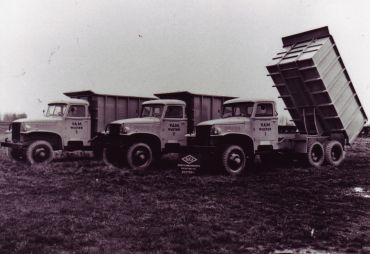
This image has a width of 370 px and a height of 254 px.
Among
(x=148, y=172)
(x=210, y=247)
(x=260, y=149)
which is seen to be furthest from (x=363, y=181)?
(x=210, y=247)

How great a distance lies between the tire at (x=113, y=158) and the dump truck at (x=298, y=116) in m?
2.08

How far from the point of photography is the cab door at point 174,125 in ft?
42.4

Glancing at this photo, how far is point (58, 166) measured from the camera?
12.4 metres

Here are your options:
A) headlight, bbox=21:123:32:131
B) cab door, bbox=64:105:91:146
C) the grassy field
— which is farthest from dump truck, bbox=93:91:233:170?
headlight, bbox=21:123:32:131

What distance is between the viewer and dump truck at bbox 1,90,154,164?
13259 mm

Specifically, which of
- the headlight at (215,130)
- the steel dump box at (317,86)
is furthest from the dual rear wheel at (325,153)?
the headlight at (215,130)

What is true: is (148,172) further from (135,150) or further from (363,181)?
(363,181)

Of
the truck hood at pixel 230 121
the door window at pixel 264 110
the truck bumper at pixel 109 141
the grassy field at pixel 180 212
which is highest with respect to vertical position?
the door window at pixel 264 110

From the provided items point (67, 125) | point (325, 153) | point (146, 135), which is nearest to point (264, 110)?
point (325, 153)

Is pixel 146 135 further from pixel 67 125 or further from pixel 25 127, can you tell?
pixel 25 127

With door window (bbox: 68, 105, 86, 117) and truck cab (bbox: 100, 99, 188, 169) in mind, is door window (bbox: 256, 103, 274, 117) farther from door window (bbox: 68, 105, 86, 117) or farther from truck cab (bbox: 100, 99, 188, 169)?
door window (bbox: 68, 105, 86, 117)

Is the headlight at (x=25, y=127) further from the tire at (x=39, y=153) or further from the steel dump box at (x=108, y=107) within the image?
the steel dump box at (x=108, y=107)

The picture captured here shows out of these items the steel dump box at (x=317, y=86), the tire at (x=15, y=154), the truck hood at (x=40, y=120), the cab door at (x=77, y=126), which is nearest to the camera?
the steel dump box at (x=317, y=86)

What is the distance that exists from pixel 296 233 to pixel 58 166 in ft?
27.8
